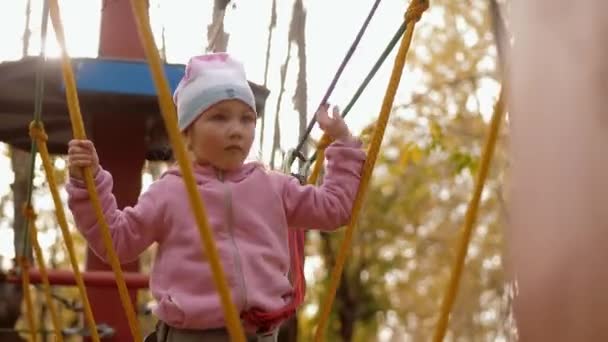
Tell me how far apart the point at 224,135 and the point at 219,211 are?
0.11 meters

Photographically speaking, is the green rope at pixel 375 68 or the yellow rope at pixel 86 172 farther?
the green rope at pixel 375 68

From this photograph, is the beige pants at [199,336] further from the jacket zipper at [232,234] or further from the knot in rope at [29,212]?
the knot in rope at [29,212]

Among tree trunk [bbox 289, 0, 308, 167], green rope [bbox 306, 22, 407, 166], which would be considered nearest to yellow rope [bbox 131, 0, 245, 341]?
green rope [bbox 306, 22, 407, 166]

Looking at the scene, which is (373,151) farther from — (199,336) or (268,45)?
(268,45)

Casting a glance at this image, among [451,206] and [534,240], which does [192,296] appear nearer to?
[534,240]

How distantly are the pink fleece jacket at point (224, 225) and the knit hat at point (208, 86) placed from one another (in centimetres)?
8

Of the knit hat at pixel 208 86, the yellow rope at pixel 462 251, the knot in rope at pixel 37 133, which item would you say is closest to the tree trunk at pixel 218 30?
the knot in rope at pixel 37 133

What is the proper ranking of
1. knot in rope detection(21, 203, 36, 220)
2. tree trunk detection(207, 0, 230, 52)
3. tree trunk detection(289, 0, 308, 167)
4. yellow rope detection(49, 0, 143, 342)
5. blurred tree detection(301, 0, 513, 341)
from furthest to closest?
1. blurred tree detection(301, 0, 513, 341)
2. tree trunk detection(289, 0, 308, 167)
3. tree trunk detection(207, 0, 230, 52)
4. knot in rope detection(21, 203, 36, 220)
5. yellow rope detection(49, 0, 143, 342)

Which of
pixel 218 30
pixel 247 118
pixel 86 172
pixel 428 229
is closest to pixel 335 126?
pixel 247 118

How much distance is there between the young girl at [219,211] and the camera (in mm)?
1437

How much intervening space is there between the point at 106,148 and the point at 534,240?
232 cm

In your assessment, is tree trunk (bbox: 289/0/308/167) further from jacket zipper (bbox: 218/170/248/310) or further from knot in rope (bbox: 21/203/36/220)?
jacket zipper (bbox: 218/170/248/310)

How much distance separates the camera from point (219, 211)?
147 cm

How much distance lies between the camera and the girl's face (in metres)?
1.51
